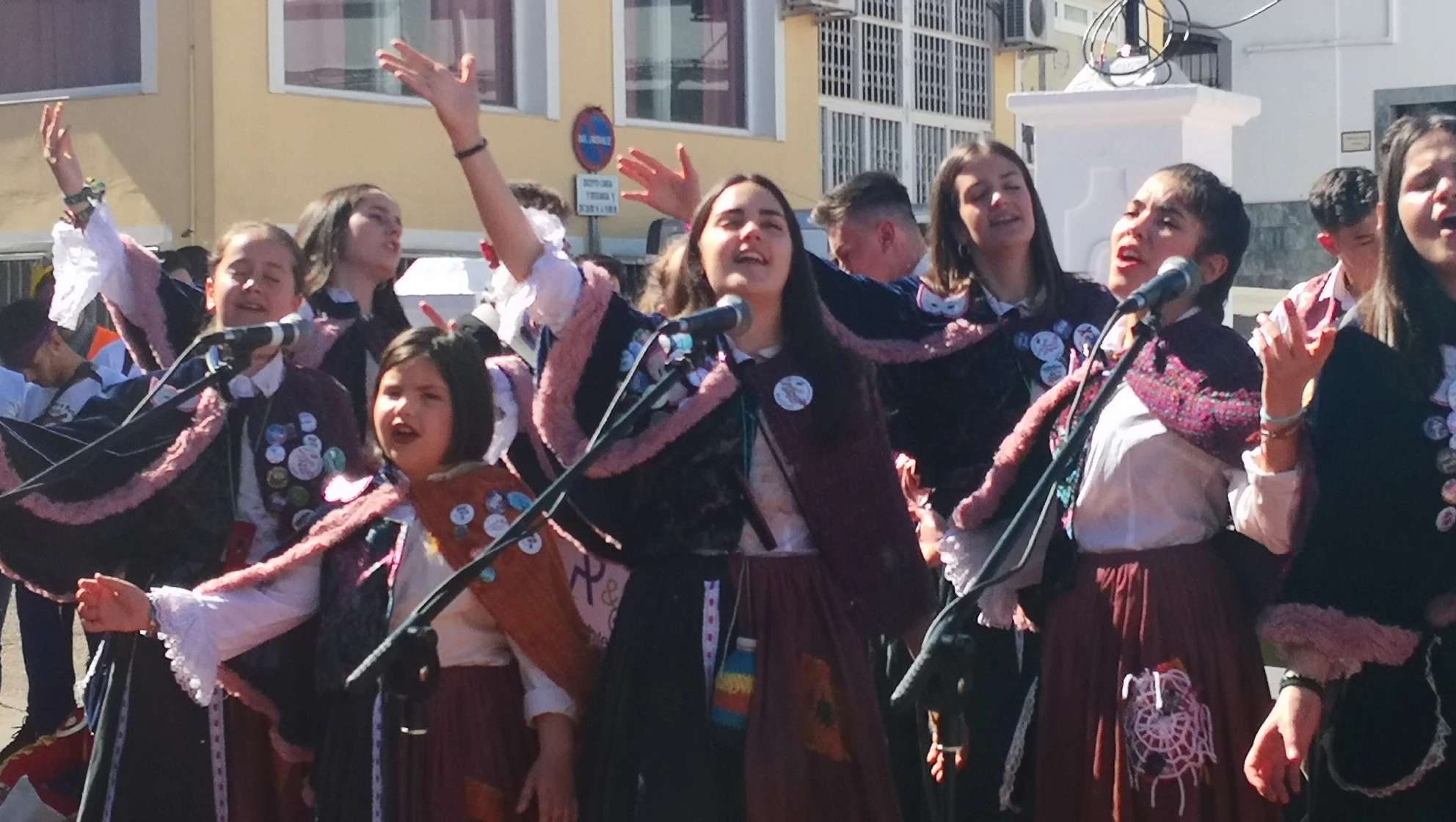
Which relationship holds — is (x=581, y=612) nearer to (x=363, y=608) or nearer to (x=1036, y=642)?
(x=363, y=608)

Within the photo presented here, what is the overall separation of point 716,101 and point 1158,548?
11.9 metres

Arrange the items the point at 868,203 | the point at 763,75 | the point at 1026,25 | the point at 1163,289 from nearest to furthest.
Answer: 1. the point at 1163,289
2. the point at 868,203
3. the point at 763,75
4. the point at 1026,25

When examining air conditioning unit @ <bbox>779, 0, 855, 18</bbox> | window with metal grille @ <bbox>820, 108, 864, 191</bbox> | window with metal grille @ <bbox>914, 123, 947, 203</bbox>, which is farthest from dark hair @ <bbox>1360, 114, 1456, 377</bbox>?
window with metal grille @ <bbox>914, 123, 947, 203</bbox>

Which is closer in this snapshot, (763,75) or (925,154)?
(763,75)

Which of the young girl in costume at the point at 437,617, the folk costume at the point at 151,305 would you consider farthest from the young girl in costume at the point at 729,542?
the folk costume at the point at 151,305

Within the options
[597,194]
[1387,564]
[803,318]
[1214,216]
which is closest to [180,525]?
[803,318]

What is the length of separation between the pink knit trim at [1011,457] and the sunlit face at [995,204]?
0.65 m

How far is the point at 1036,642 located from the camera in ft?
13.3

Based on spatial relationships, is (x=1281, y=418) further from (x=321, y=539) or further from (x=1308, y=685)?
(x=321, y=539)

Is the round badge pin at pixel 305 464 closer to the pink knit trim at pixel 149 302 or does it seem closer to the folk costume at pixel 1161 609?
the pink knit trim at pixel 149 302

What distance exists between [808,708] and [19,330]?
14.5ft

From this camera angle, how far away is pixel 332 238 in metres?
5.66

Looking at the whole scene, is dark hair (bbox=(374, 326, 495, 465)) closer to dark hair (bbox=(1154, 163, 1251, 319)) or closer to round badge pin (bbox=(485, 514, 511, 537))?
round badge pin (bbox=(485, 514, 511, 537))

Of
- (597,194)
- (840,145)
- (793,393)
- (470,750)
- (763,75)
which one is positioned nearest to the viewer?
(793,393)
